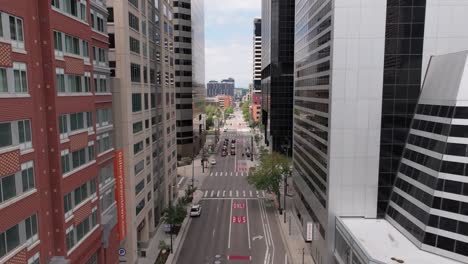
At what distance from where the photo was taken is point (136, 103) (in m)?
42.8

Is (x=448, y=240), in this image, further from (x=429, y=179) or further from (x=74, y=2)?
(x=74, y=2)

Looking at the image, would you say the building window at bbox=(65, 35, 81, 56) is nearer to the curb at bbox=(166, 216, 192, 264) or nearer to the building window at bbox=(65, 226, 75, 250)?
the building window at bbox=(65, 226, 75, 250)

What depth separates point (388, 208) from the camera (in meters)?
35.9

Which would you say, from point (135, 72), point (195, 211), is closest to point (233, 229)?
point (195, 211)

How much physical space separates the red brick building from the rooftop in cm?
2459

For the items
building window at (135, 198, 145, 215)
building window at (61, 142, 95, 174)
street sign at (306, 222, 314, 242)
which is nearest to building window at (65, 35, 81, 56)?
building window at (61, 142, 95, 174)

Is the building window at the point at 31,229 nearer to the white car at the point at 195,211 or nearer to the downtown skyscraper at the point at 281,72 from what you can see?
the white car at the point at 195,211

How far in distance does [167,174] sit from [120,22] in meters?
Result: 29.9

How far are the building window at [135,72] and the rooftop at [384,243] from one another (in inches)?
1166

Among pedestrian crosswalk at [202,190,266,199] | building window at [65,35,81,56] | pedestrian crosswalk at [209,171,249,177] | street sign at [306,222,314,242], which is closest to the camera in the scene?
building window at [65,35,81,56]

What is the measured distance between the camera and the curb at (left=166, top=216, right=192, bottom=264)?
4402 cm

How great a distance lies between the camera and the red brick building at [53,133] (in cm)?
2014

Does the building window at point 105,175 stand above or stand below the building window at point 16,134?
below

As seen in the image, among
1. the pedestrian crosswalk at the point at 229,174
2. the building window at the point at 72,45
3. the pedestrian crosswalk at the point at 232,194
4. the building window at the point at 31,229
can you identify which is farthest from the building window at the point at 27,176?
the pedestrian crosswalk at the point at 229,174
